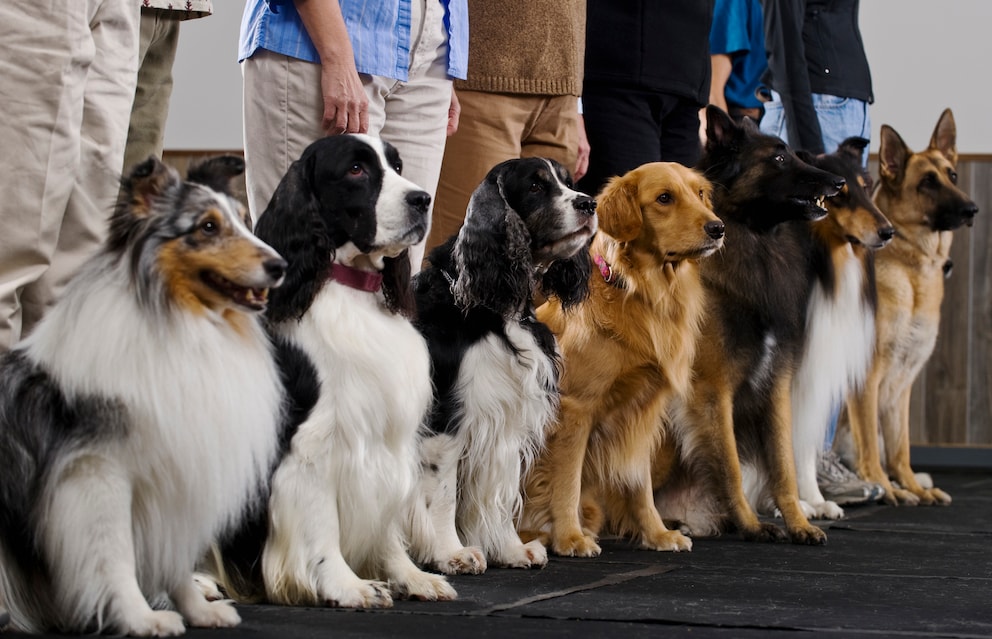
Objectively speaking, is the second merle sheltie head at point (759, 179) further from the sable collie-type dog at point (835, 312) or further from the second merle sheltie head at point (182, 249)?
the second merle sheltie head at point (182, 249)

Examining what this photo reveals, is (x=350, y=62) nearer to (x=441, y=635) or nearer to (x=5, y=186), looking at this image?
(x=5, y=186)

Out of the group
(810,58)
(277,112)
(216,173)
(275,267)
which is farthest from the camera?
(810,58)

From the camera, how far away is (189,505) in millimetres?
2268

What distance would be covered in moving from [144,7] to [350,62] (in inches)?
23.8

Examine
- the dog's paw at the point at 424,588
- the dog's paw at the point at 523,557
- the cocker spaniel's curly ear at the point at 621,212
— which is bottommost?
the dog's paw at the point at 523,557

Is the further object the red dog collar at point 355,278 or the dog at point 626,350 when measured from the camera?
the dog at point 626,350

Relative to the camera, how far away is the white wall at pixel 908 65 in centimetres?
759

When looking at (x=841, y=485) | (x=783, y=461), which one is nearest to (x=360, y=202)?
(x=783, y=461)

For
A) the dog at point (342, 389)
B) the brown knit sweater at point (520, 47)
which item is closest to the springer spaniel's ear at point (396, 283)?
the dog at point (342, 389)

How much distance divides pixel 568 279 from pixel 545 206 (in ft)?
0.98

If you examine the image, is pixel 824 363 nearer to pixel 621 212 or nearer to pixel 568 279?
pixel 621 212

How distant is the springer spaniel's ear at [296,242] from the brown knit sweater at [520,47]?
1.25 meters

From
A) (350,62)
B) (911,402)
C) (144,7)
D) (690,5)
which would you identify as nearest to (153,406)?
(350,62)

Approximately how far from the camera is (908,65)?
7.68 metres
